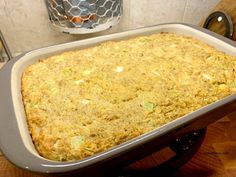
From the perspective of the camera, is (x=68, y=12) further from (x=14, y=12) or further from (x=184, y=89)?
(x=184, y=89)

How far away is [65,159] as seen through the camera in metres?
0.44

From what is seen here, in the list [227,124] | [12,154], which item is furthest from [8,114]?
[227,124]

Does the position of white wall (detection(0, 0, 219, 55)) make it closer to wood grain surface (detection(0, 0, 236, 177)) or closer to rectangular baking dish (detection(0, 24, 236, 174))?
wood grain surface (detection(0, 0, 236, 177))

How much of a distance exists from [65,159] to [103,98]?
0.16 meters

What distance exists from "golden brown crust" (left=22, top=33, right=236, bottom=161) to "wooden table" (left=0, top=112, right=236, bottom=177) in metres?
0.26

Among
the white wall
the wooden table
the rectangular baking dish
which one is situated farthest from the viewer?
the white wall

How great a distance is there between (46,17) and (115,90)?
481 millimetres

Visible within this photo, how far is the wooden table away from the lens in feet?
2.32

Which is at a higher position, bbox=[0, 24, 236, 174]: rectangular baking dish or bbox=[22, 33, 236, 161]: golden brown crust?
bbox=[0, 24, 236, 174]: rectangular baking dish

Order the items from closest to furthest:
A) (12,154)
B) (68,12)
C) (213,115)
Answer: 1. (12,154)
2. (213,115)
3. (68,12)

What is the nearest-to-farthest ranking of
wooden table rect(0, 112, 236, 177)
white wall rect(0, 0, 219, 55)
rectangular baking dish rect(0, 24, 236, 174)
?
rectangular baking dish rect(0, 24, 236, 174) < wooden table rect(0, 112, 236, 177) < white wall rect(0, 0, 219, 55)

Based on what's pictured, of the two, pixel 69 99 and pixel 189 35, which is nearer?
pixel 69 99

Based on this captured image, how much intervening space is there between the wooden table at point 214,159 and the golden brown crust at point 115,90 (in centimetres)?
26

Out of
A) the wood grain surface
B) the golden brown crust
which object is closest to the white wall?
the wood grain surface
